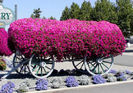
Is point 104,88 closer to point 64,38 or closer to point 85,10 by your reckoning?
point 64,38

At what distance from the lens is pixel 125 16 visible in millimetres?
31672

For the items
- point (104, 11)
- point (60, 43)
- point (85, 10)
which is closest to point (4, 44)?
point (60, 43)

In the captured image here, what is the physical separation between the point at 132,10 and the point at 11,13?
978 inches

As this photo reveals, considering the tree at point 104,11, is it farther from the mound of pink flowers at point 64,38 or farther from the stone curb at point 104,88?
the stone curb at point 104,88

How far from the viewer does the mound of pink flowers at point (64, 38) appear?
802 cm

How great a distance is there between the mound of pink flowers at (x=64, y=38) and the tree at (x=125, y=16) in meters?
22.4

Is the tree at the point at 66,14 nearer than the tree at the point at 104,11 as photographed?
No

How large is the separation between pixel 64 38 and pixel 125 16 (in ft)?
82.4

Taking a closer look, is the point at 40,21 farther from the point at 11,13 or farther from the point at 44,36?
the point at 11,13

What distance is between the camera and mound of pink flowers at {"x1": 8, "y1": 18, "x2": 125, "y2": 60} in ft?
26.3

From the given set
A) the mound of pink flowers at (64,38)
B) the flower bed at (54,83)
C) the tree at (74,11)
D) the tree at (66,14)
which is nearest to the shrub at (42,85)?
the flower bed at (54,83)

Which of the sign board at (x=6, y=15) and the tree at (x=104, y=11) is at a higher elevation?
the tree at (x=104, y=11)

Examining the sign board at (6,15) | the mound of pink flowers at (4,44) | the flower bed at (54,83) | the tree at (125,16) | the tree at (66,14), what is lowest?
the flower bed at (54,83)

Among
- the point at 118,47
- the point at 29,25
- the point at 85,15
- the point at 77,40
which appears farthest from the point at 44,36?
the point at 85,15
